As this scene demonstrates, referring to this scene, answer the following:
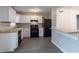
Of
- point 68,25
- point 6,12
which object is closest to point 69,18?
point 68,25

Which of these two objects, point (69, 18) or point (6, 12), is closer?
point (6, 12)

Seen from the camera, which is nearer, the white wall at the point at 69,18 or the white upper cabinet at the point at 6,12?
the white upper cabinet at the point at 6,12

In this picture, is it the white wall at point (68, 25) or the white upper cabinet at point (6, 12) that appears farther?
the white wall at point (68, 25)

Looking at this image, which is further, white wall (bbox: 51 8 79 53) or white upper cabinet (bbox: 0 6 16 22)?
white wall (bbox: 51 8 79 53)

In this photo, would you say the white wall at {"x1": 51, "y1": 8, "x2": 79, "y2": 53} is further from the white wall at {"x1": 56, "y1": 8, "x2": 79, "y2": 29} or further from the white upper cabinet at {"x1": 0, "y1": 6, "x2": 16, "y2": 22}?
the white upper cabinet at {"x1": 0, "y1": 6, "x2": 16, "y2": 22}

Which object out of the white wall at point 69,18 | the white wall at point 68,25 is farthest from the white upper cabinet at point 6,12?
the white wall at point 69,18

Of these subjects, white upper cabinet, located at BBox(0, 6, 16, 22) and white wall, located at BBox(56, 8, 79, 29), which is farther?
white wall, located at BBox(56, 8, 79, 29)

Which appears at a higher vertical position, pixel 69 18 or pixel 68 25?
pixel 69 18

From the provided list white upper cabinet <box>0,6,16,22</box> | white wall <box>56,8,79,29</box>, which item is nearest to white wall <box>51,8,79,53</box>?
→ white wall <box>56,8,79,29</box>

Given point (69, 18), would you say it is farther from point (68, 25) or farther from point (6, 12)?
point (6, 12)

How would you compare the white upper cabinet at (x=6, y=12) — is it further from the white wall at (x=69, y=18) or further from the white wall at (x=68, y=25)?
the white wall at (x=69, y=18)
